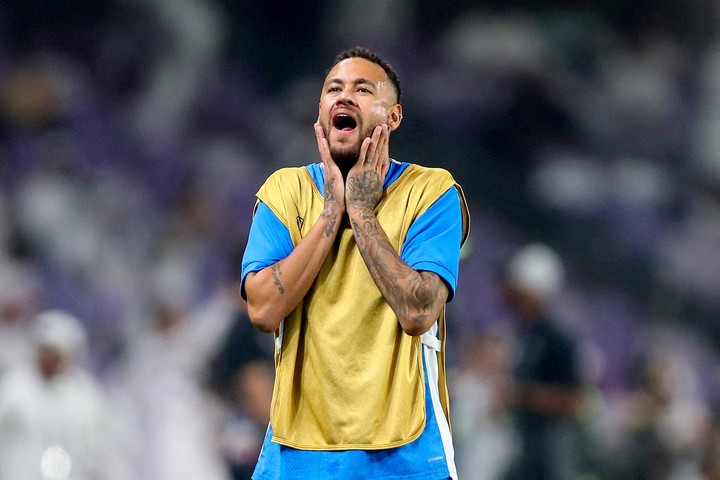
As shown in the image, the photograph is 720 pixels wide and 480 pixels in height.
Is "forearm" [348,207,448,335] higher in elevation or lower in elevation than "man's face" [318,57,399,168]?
lower

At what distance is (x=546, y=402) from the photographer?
570cm

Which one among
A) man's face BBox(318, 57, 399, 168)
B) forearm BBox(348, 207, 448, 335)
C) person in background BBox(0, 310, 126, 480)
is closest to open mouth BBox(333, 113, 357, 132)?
man's face BBox(318, 57, 399, 168)

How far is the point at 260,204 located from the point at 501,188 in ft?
13.3

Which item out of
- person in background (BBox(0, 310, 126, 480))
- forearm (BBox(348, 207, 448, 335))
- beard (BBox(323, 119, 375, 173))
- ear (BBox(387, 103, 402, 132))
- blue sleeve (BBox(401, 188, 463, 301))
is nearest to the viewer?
forearm (BBox(348, 207, 448, 335))

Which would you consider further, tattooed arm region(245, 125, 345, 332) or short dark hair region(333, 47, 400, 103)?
short dark hair region(333, 47, 400, 103)

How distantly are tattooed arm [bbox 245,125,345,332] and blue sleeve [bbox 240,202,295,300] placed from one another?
36mm

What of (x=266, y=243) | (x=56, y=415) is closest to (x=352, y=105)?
(x=266, y=243)

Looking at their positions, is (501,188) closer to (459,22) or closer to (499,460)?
(459,22)

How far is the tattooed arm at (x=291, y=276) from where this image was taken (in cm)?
208

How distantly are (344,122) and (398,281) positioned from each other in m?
0.45

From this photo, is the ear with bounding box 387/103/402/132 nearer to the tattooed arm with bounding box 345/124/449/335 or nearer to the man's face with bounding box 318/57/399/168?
the man's face with bounding box 318/57/399/168

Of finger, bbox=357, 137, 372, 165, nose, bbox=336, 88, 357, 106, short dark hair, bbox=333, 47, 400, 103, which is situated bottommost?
Answer: finger, bbox=357, 137, 372, 165

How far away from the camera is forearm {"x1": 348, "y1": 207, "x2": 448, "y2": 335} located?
6.62 ft

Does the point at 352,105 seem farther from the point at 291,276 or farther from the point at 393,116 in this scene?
the point at 291,276
